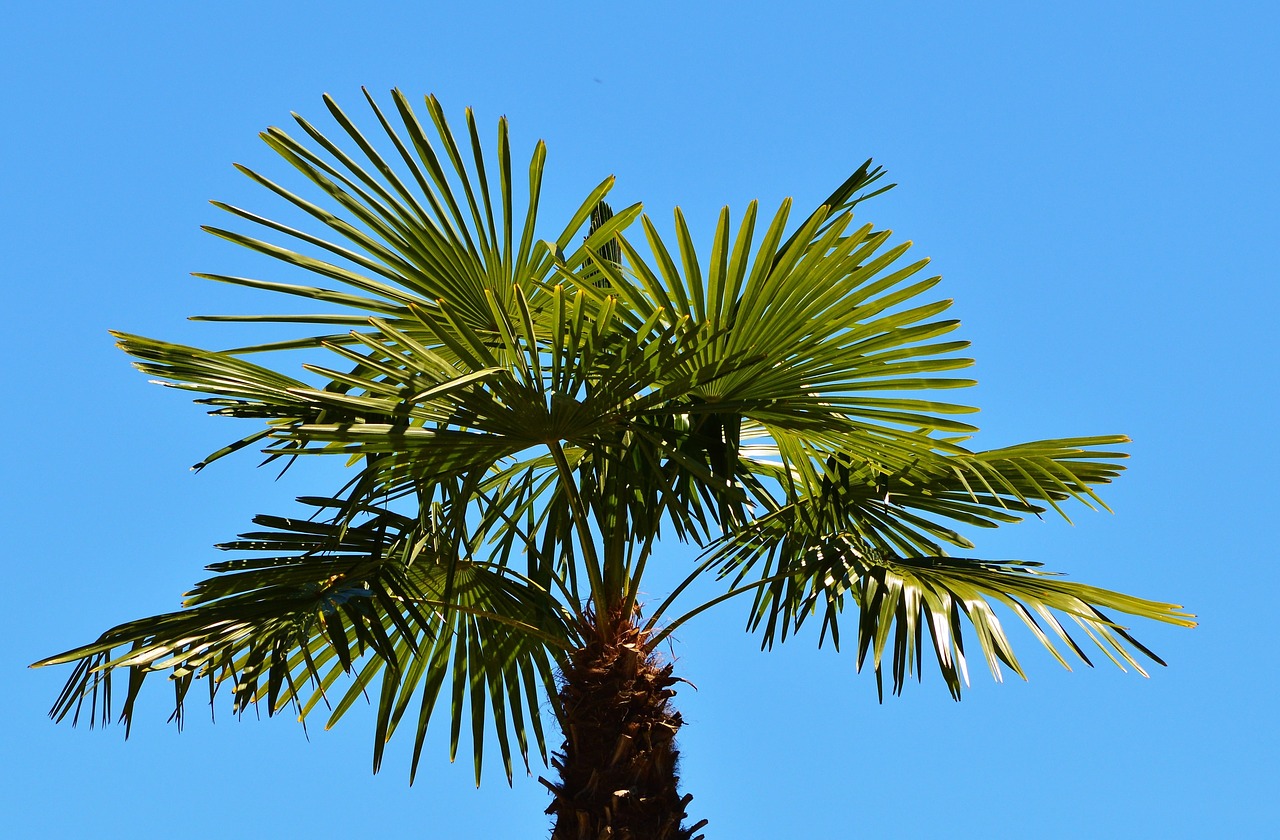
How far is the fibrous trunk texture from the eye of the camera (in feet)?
13.4

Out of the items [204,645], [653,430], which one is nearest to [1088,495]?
[653,430]

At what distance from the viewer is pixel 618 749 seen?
13.7ft

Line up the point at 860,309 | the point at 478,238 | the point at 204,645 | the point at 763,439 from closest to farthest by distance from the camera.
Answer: the point at 204,645
the point at 860,309
the point at 478,238
the point at 763,439

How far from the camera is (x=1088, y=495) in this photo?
14.5 feet

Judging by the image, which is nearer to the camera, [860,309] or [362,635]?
[362,635]

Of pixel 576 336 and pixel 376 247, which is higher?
pixel 376 247

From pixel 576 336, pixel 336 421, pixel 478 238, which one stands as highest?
pixel 478 238

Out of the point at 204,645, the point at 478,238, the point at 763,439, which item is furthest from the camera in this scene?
the point at 763,439

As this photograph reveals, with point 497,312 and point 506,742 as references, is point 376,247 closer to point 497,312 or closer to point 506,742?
point 497,312

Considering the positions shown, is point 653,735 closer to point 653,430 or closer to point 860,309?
point 653,430

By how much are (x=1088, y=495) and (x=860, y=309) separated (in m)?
1.06

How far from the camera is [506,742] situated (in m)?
4.71

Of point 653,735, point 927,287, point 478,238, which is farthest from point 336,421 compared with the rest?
point 927,287

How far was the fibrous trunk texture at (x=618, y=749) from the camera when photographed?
4.10 meters
